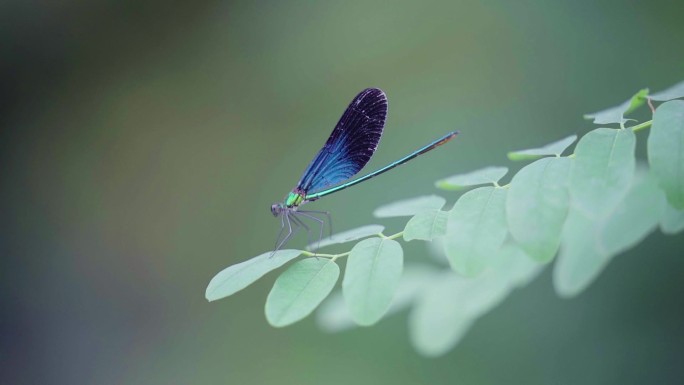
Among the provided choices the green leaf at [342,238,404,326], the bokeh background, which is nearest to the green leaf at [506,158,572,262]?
the green leaf at [342,238,404,326]

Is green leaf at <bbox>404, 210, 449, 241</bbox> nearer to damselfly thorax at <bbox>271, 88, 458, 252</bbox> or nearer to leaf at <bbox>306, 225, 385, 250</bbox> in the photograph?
leaf at <bbox>306, 225, 385, 250</bbox>

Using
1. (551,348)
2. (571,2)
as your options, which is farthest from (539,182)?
(571,2)

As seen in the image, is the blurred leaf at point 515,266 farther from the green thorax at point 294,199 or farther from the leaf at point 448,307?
the green thorax at point 294,199

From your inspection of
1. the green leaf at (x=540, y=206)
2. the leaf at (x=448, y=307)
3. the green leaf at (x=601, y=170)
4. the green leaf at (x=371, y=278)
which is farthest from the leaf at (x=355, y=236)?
the leaf at (x=448, y=307)

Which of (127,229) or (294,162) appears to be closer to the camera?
(294,162)

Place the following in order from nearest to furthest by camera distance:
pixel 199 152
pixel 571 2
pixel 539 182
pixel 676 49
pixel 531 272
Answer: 1. pixel 539 182
2. pixel 531 272
3. pixel 676 49
4. pixel 571 2
5. pixel 199 152

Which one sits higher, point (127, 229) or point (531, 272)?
point (127, 229)

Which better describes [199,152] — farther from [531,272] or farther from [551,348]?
[531,272]
